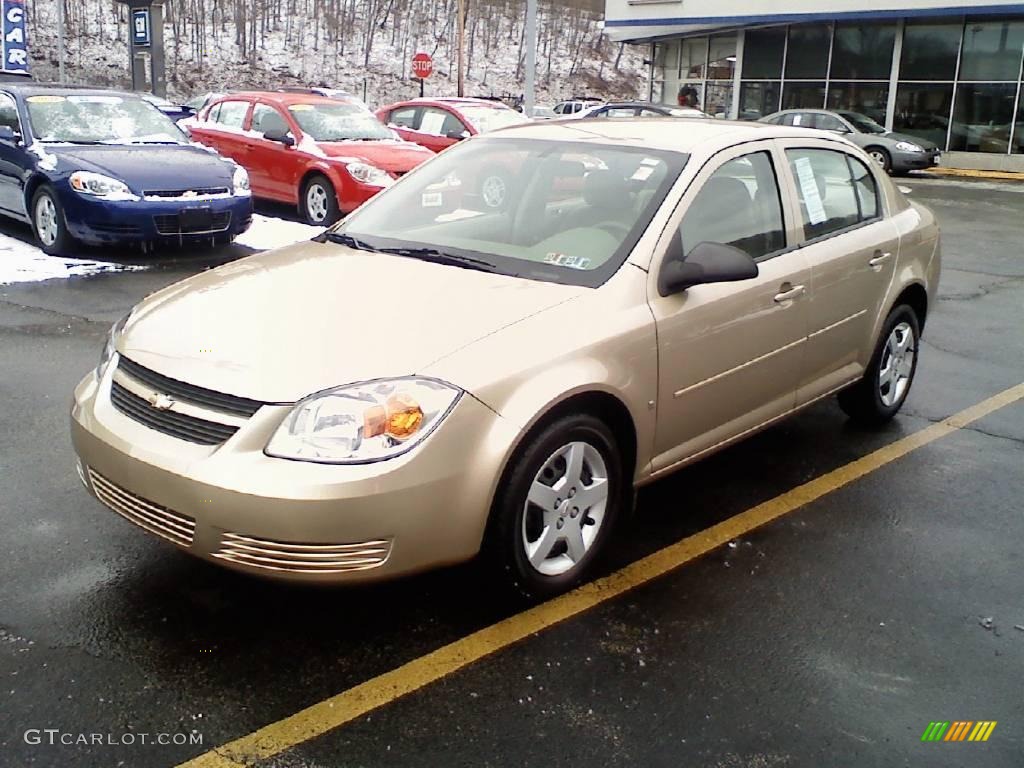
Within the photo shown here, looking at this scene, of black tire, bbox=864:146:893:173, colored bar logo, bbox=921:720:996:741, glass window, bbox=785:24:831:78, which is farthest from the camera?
glass window, bbox=785:24:831:78

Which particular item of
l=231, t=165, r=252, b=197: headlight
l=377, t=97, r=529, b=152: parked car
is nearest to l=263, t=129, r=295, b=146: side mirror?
l=231, t=165, r=252, b=197: headlight

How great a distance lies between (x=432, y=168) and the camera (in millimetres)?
4863

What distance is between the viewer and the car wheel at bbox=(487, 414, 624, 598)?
3.27 m

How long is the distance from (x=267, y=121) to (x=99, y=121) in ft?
9.30

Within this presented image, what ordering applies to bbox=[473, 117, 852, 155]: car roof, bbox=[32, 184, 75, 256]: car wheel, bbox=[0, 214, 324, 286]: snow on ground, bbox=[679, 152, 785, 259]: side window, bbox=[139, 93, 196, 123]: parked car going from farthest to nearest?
1. bbox=[139, 93, 196, 123]: parked car
2. bbox=[32, 184, 75, 256]: car wheel
3. bbox=[0, 214, 324, 286]: snow on ground
4. bbox=[473, 117, 852, 155]: car roof
5. bbox=[679, 152, 785, 259]: side window

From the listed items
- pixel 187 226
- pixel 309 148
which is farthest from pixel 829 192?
pixel 309 148

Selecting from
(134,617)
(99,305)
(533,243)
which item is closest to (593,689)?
(134,617)

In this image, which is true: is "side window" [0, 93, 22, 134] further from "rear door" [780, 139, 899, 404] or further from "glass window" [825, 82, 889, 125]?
"glass window" [825, 82, 889, 125]

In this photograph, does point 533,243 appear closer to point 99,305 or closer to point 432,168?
point 432,168

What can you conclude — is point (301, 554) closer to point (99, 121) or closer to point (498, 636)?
point (498, 636)

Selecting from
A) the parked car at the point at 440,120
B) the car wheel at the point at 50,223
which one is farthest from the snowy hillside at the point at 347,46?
the car wheel at the point at 50,223

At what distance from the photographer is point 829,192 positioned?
16.2 feet

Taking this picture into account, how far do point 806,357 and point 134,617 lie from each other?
300 cm

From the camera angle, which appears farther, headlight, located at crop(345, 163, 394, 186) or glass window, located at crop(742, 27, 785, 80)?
glass window, located at crop(742, 27, 785, 80)
